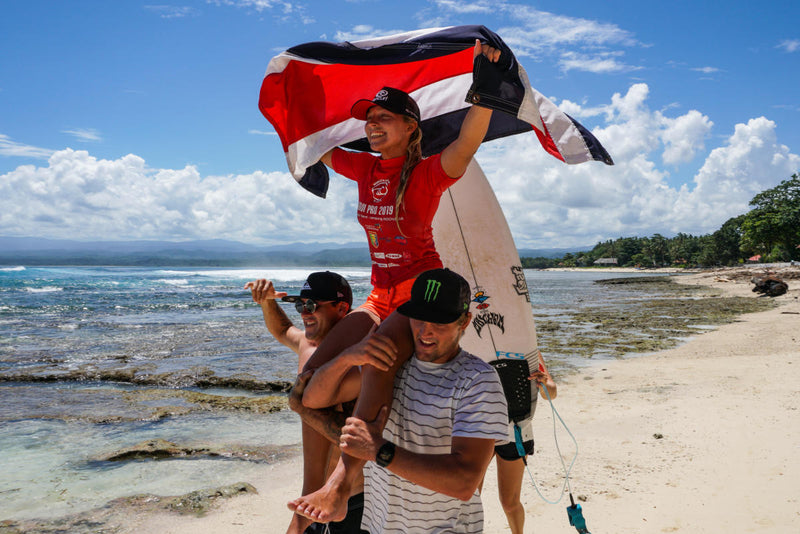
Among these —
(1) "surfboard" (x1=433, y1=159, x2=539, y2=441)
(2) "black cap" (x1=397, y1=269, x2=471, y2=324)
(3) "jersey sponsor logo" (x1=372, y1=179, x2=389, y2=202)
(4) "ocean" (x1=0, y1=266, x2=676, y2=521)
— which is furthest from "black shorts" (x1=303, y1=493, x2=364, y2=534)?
(4) "ocean" (x1=0, y1=266, x2=676, y2=521)

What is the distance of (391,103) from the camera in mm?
2869

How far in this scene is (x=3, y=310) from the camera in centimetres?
2684

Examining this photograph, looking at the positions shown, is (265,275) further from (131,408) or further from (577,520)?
(577,520)

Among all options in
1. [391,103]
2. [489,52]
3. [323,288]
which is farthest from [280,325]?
[489,52]

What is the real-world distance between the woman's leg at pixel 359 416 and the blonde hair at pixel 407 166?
66 cm

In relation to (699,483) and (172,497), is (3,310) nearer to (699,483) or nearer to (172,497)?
(172,497)

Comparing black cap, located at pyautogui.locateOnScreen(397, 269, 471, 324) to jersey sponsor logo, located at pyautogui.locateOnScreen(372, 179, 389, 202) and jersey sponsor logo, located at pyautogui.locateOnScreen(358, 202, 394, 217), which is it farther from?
jersey sponsor logo, located at pyautogui.locateOnScreen(372, 179, 389, 202)

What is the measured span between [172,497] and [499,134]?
4.82m

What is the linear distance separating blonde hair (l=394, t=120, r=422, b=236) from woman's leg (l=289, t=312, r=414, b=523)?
664 mm

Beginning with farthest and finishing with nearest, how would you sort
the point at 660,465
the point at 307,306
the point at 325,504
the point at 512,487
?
the point at 660,465, the point at 512,487, the point at 307,306, the point at 325,504

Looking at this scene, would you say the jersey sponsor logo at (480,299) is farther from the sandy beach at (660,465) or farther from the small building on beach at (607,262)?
the small building on beach at (607,262)

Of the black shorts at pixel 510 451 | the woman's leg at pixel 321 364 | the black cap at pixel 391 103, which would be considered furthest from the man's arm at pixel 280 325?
Answer: the black shorts at pixel 510 451

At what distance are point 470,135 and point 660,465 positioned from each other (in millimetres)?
5283

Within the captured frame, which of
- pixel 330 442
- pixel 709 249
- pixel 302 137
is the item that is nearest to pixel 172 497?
pixel 330 442
